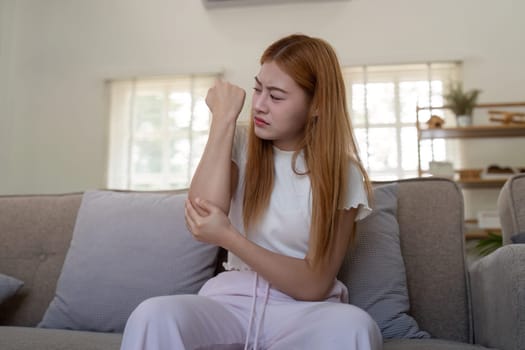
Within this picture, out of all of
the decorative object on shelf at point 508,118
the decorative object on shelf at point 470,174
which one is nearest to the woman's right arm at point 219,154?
the decorative object on shelf at point 470,174

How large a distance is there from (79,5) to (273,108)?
13.3 ft

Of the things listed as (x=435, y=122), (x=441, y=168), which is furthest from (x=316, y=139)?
(x=435, y=122)

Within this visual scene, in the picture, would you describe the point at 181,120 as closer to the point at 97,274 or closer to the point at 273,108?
the point at 97,274

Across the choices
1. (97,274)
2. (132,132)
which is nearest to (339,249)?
A: (97,274)

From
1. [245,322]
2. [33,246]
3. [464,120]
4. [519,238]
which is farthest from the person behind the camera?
[464,120]

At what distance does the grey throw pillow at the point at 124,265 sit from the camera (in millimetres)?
1429

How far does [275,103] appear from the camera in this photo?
1.18 meters

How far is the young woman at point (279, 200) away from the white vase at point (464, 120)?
9.43 feet

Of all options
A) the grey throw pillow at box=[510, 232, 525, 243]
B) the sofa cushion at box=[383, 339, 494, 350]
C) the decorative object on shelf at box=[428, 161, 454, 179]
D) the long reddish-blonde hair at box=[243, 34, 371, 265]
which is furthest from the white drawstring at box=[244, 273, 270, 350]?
the decorative object on shelf at box=[428, 161, 454, 179]

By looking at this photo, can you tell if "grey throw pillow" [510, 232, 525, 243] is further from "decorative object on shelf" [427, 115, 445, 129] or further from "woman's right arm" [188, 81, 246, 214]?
"decorative object on shelf" [427, 115, 445, 129]

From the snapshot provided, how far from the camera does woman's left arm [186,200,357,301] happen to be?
1022 mm

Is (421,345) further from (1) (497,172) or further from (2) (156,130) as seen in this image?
(2) (156,130)

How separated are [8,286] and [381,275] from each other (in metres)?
1.03

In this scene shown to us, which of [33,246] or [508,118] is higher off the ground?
[508,118]
